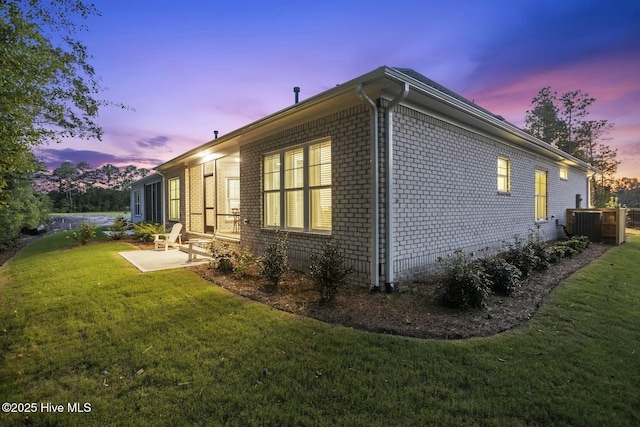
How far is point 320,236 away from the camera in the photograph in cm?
595

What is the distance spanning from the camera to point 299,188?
6.57 metres

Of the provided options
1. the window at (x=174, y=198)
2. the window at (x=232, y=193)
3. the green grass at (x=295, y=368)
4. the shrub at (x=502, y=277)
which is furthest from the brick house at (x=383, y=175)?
the window at (x=174, y=198)

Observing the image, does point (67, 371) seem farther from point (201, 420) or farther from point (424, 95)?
point (424, 95)

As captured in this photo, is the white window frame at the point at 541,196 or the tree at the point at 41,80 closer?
the tree at the point at 41,80

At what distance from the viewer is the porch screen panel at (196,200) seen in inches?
461

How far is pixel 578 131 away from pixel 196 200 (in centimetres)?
3252

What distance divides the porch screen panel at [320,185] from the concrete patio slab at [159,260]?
3314 millimetres

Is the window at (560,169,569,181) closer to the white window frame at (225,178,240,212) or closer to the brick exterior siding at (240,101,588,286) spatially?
the brick exterior siding at (240,101,588,286)

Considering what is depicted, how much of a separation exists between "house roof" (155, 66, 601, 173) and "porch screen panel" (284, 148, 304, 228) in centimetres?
71

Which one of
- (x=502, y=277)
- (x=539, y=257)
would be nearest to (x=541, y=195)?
(x=539, y=257)

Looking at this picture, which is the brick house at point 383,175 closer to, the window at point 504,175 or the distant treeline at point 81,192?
the window at point 504,175

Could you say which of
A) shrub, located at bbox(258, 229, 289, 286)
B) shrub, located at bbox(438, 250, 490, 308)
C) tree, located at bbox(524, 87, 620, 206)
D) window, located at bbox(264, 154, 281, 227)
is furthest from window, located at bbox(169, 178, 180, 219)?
tree, located at bbox(524, 87, 620, 206)

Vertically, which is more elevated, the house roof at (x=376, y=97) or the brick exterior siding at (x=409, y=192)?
the house roof at (x=376, y=97)

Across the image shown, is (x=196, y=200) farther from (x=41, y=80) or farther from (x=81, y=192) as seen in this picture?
(x=81, y=192)
